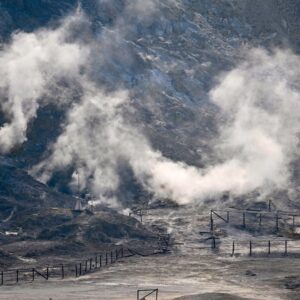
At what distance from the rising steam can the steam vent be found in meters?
0.21

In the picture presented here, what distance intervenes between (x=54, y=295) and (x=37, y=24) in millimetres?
74592

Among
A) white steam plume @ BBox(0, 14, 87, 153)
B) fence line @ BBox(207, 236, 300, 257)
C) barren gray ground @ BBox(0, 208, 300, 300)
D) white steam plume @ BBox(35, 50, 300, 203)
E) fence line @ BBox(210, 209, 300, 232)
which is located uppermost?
white steam plume @ BBox(0, 14, 87, 153)

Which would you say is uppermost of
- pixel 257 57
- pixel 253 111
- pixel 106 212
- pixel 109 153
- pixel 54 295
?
pixel 257 57

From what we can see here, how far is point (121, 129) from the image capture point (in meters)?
115

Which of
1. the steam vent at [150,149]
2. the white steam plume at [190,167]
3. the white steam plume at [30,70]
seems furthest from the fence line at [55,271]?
the white steam plume at [30,70]

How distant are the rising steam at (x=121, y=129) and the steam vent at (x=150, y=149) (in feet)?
0.70

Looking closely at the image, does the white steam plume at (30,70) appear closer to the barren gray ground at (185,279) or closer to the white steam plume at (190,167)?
the white steam plume at (190,167)

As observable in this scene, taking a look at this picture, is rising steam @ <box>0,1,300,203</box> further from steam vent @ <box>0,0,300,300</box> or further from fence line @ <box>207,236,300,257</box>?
fence line @ <box>207,236,300,257</box>

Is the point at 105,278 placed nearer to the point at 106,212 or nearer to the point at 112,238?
the point at 112,238

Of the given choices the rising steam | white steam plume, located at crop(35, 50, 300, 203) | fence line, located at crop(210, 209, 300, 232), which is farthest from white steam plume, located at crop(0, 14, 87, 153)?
fence line, located at crop(210, 209, 300, 232)

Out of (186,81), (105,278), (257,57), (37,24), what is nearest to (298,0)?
(257,57)

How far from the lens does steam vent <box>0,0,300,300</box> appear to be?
76250mm

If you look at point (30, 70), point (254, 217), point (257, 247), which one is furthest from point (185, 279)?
point (30, 70)

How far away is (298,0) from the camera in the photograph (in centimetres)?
16288
